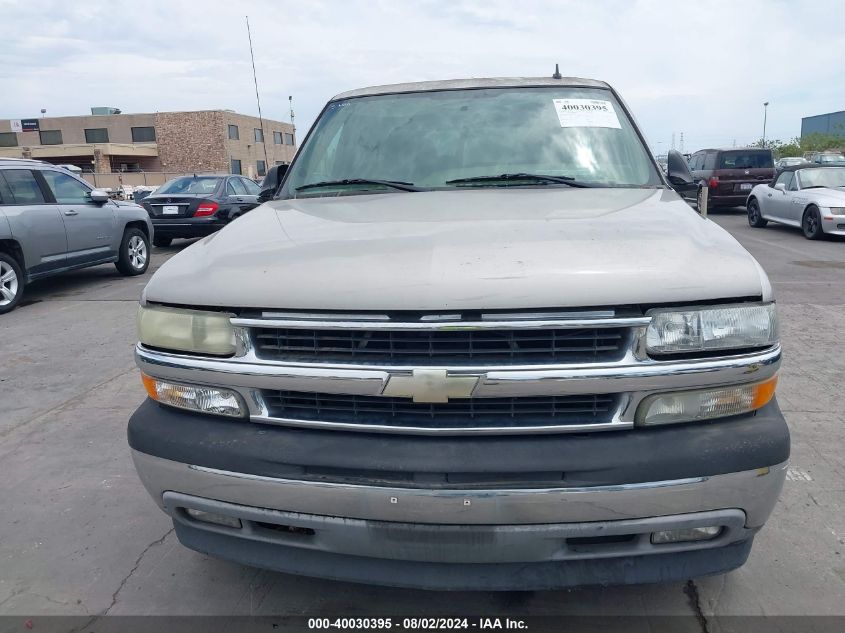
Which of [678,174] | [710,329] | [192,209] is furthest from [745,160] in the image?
[710,329]

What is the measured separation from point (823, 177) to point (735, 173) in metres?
4.61

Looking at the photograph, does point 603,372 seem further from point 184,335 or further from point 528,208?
point 184,335

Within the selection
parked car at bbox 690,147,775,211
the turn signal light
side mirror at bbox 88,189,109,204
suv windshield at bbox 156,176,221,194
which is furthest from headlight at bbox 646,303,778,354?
parked car at bbox 690,147,775,211

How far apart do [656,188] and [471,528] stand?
1879 mm

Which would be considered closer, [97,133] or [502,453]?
[502,453]

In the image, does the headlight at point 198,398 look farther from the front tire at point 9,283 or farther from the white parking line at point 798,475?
the front tire at point 9,283

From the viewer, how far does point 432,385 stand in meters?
1.86

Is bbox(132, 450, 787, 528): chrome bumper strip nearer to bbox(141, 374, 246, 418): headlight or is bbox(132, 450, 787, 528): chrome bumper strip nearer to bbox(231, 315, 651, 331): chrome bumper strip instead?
bbox(141, 374, 246, 418): headlight

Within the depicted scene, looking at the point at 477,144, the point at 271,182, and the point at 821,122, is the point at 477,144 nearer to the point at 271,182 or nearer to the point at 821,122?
the point at 271,182

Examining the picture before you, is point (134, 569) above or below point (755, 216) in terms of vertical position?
below

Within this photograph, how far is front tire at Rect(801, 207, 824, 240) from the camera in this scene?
12.2 metres

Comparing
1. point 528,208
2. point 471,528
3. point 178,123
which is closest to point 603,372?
point 471,528

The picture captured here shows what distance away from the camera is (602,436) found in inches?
75.3

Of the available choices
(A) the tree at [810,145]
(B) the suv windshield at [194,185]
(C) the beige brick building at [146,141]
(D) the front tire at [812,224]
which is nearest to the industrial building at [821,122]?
(A) the tree at [810,145]
